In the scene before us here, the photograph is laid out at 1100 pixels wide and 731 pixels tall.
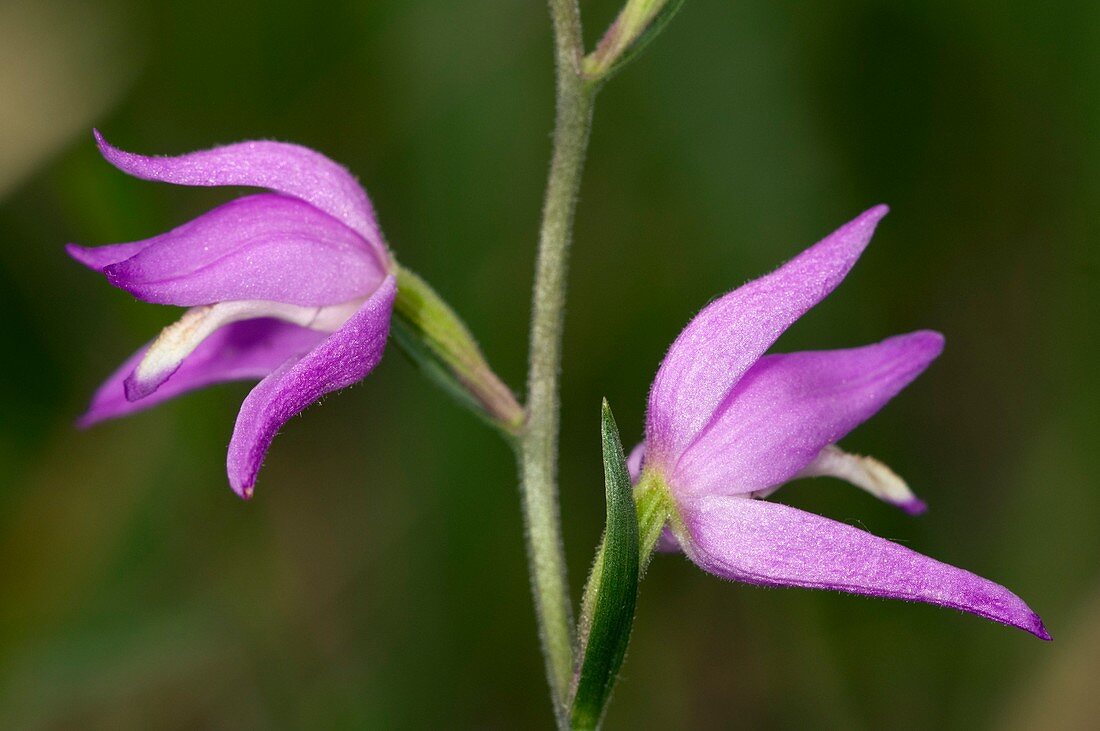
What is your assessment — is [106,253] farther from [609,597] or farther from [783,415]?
[783,415]

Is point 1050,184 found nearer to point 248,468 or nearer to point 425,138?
point 425,138

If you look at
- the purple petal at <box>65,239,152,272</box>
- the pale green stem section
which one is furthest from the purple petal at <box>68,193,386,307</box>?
the pale green stem section

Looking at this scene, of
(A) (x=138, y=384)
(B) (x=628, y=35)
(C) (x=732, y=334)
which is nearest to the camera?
(C) (x=732, y=334)

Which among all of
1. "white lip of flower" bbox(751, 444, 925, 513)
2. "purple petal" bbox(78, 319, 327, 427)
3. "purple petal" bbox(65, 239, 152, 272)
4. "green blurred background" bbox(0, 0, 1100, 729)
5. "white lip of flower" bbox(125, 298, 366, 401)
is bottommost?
"green blurred background" bbox(0, 0, 1100, 729)

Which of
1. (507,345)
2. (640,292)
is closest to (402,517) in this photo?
(507,345)

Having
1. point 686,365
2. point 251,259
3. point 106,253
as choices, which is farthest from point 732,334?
point 106,253

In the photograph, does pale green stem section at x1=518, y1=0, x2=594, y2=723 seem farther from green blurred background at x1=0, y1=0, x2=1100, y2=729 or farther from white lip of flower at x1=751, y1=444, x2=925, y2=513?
green blurred background at x1=0, y1=0, x2=1100, y2=729

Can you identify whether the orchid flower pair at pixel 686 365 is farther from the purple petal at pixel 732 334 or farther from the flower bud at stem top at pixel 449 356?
the flower bud at stem top at pixel 449 356
